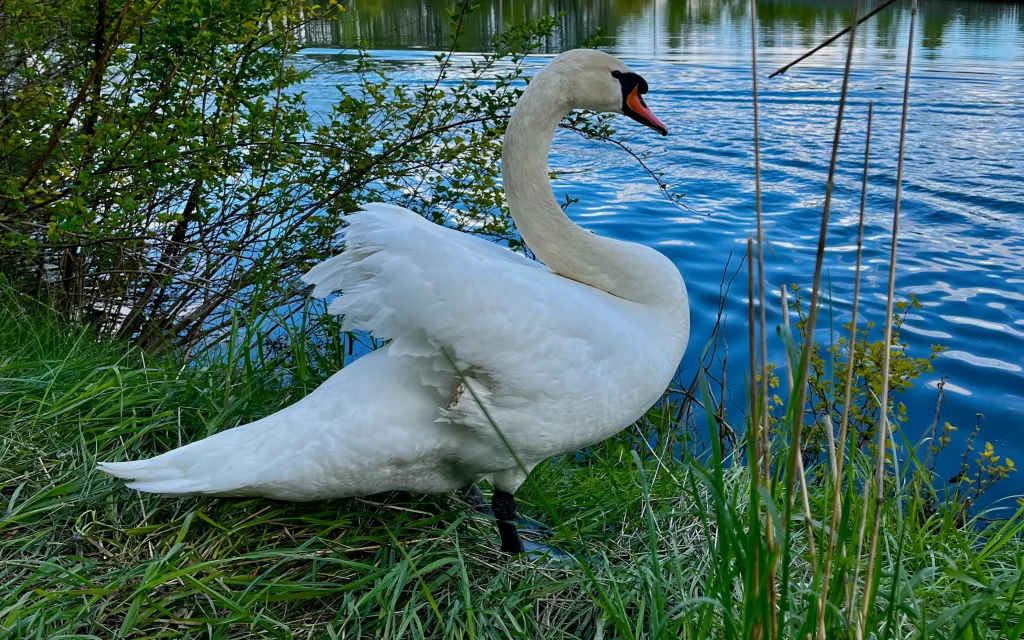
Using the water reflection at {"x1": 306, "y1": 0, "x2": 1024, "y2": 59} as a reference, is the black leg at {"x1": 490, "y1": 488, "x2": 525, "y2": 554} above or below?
below

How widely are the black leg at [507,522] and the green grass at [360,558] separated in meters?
0.06

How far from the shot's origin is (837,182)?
9.10 metres

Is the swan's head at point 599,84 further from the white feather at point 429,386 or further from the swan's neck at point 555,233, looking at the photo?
→ the white feather at point 429,386

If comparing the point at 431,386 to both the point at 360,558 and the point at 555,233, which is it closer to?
Answer: the point at 360,558

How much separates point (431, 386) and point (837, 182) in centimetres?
805

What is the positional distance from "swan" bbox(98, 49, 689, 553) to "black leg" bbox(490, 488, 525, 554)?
0.02 meters

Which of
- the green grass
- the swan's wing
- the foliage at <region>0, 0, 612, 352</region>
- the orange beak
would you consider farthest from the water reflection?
the swan's wing

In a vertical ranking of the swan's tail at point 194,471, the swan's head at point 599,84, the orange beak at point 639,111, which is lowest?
the swan's tail at point 194,471

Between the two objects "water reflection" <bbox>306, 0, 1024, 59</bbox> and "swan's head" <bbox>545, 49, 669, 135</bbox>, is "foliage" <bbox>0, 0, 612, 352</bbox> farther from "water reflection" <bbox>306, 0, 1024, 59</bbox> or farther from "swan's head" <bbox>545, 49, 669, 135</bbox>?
"water reflection" <bbox>306, 0, 1024, 59</bbox>

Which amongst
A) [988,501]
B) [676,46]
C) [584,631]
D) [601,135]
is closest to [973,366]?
[988,501]

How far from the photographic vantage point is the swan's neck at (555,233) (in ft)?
8.59

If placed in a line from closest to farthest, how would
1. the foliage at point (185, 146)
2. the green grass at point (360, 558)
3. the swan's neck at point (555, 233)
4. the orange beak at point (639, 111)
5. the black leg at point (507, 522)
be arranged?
the green grass at point (360, 558), the black leg at point (507, 522), the swan's neck at point (555, 233), the orange beak at point (639, 111), the foliage at point (185, 146)

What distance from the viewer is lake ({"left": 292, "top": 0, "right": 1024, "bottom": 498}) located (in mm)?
5680

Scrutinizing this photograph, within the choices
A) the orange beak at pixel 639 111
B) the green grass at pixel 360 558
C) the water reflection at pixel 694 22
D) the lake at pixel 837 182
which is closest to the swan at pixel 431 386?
the green grass at pixel 360 558
